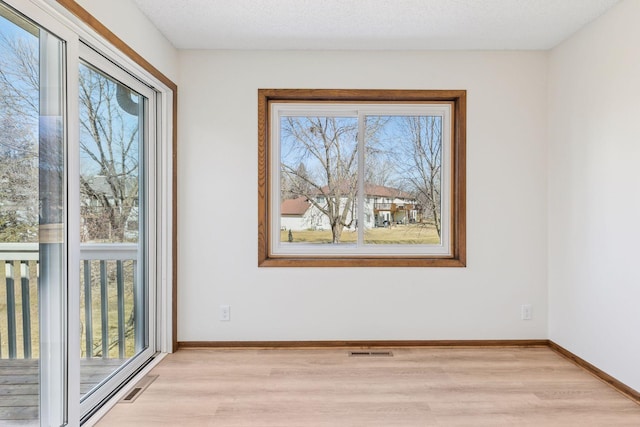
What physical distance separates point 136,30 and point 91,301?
5.65 feet

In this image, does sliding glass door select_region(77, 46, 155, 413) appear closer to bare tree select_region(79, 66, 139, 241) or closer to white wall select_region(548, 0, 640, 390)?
bare tree select_region(79, 66, 139, 241)

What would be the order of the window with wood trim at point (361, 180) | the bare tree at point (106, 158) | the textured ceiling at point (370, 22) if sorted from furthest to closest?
the window with wood trim at point (361, 180)
the textured ceiling at point (370, 22)
the bare tree at point (106, 158)

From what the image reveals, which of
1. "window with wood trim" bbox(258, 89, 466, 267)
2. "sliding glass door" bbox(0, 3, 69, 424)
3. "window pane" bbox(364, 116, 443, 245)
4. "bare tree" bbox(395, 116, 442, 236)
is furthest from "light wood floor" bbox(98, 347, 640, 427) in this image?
"bare tree" bbox(395, 116, 442, 236)

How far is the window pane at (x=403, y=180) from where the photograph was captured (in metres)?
3.39

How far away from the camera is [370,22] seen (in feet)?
9.00

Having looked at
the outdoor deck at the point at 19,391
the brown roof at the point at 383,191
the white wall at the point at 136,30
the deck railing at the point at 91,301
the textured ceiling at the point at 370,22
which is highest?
the textured ceiling at the point at 370,22

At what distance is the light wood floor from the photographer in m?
2.19

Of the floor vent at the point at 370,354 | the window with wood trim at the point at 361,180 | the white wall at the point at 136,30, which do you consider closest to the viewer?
the white wall at the point at 136,30

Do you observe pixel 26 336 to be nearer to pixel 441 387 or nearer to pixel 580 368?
pixel 441 387

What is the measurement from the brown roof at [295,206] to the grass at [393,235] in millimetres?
170

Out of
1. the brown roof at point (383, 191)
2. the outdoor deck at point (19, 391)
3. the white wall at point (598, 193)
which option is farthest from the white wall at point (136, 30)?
the white wall at point (598, 193)

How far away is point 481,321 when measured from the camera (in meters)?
3.28

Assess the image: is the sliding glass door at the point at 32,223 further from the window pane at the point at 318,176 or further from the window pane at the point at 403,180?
the window pane at the point at 403,180

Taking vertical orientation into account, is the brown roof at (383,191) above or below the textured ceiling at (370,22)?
below
